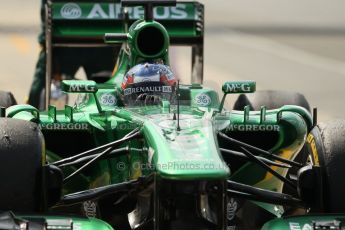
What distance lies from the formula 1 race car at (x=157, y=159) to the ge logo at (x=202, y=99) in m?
0.01

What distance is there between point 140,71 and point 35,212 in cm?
193

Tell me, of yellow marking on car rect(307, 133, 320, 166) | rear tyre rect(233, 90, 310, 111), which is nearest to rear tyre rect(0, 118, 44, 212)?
yellow marking on car rect(307, 133, 320, 166)

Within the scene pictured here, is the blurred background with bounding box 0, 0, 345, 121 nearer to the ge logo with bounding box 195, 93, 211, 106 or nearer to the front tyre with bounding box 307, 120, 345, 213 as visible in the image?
the ge logo with bounding box 195, 93, 211, 106

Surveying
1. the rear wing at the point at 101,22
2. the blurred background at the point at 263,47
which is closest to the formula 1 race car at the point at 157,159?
the rear wing at the point at 101,22

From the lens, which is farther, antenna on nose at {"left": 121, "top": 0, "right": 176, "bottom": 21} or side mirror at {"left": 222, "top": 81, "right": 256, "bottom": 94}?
antenna on nose at {"left": 121, "top": 0, "right": 176, "bottom": 21}

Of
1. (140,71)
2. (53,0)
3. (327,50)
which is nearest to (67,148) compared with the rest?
(140,71)

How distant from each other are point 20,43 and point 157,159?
49.2ft

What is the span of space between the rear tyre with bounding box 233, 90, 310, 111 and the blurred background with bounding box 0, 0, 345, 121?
4792 millimetres

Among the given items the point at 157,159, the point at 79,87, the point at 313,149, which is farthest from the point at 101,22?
the point at 157,159

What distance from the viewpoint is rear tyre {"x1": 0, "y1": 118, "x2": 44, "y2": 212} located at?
642 centimetres

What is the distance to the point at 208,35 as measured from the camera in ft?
73.1

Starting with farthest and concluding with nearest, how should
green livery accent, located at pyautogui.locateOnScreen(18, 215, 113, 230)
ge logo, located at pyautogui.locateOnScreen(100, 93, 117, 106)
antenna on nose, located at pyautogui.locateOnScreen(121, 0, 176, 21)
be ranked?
antenna on nose, located at pyautogui.locateOnScreen(121, 0, 176, 21) → ge logo, located at pyautogui.locateOnScreen(100, 93, 117, 106) → green livery accent, located at pyautogui.locateOnScreen(18, 215, 113, 230)

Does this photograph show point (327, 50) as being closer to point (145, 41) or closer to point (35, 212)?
point (145, 41)

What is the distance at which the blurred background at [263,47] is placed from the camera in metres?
17.1
